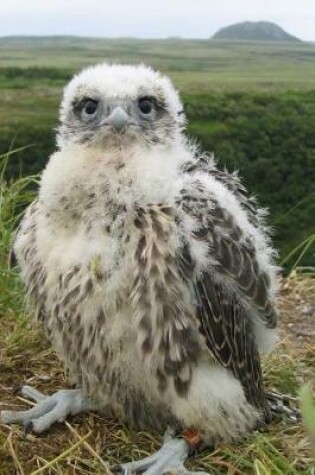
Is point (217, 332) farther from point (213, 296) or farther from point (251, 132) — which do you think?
point (251, 132)

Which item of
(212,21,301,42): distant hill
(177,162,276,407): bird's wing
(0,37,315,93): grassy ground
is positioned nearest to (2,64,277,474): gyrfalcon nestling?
(177,162,276,407): bird's wing

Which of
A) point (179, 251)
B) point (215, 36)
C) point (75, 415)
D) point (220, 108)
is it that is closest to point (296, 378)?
point (75, 415)

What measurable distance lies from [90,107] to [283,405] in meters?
1.48

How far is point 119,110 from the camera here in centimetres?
278

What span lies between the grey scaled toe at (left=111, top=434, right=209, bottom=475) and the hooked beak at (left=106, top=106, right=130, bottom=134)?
3.69ft

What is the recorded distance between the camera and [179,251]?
2.72 metres

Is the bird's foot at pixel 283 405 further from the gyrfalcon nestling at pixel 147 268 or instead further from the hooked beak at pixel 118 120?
the hooked beak at pixel 118 120

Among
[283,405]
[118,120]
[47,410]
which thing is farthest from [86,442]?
[118,120]

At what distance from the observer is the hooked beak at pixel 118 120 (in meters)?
2.74

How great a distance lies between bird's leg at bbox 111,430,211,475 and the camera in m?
2.85

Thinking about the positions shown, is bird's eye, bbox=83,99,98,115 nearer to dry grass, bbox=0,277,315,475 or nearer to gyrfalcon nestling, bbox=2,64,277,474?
gyrfalcon nestling, bbox=2,64,277,474

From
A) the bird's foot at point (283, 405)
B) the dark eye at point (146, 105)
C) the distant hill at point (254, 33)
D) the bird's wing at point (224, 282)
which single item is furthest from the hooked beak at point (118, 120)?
the distant hill at point (254, 33)

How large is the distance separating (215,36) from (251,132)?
104 m

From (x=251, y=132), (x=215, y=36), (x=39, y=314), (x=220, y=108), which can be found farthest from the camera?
(x=215, y=36)
